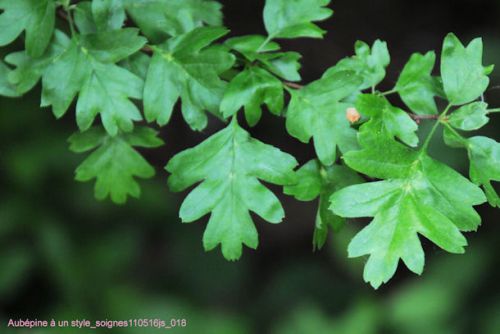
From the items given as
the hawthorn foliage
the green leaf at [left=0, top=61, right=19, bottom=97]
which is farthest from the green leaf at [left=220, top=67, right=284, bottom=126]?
the green leaf at [left=0, top=61, right=19, bottom=97]

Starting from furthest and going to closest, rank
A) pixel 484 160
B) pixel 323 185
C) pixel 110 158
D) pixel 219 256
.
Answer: pixel 219 256 → pixel 110 158 → pixel 323 185 → pixel 484 160

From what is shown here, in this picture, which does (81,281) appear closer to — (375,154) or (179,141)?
(179,141)

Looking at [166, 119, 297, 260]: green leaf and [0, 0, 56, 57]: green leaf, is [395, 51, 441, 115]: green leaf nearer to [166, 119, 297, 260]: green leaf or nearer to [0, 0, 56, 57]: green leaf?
[166, 119, 297, 260]: green leaf

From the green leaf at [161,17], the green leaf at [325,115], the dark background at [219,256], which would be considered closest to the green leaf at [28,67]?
the green leaf at [161,17]

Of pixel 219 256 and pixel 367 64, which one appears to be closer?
pixel 367 64

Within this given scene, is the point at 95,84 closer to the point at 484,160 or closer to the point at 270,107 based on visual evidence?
the point at 270,107

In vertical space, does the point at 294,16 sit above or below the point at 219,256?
above

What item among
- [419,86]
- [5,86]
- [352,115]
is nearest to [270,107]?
[352,115]

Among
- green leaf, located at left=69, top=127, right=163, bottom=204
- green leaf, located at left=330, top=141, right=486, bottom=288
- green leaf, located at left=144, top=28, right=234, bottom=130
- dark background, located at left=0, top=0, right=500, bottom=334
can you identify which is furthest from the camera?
dark background, located at left=0, top=0, right=500, bottom=334
